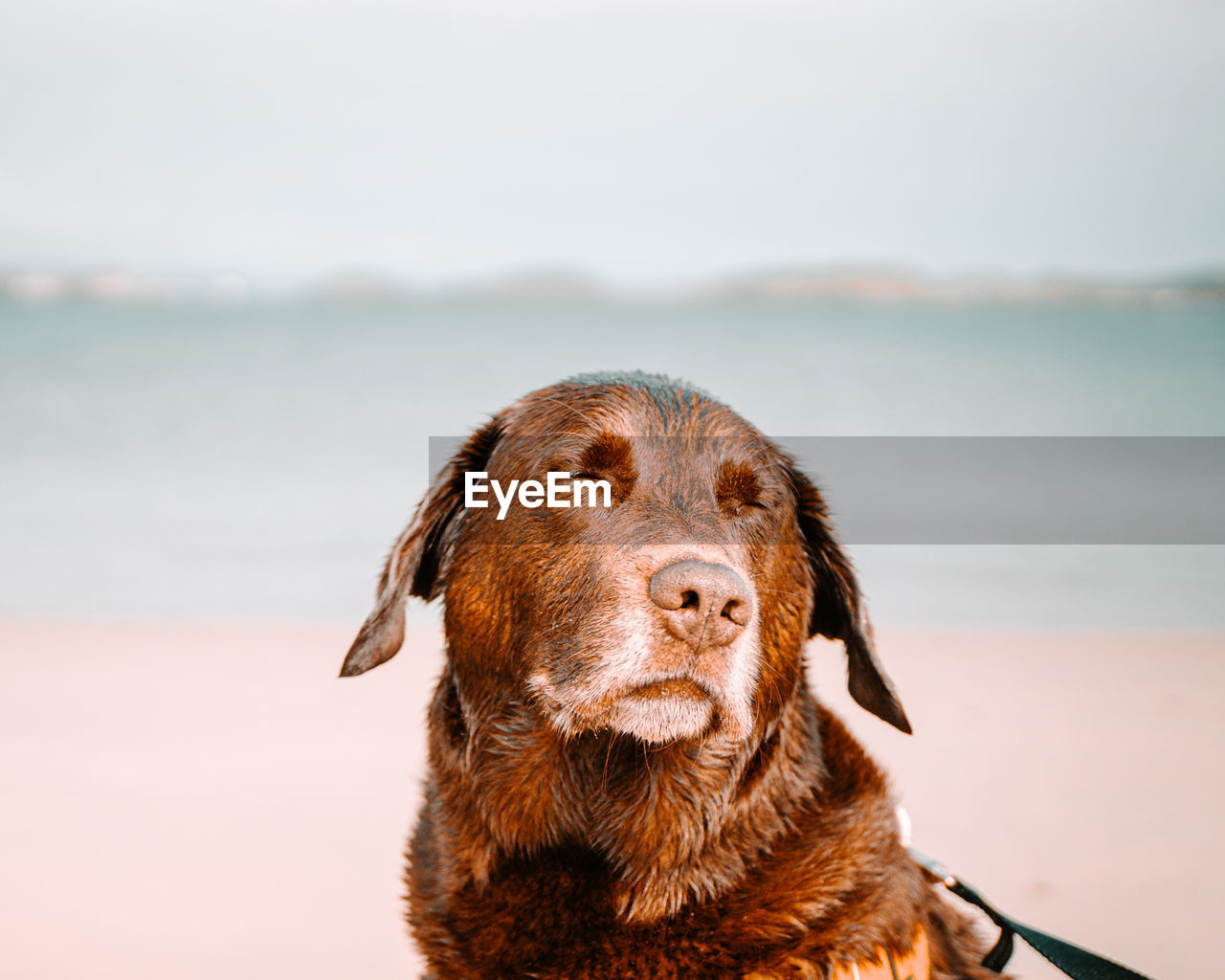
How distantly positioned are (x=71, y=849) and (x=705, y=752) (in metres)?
4.10

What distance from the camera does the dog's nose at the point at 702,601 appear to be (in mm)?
2281

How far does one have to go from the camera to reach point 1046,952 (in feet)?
8.96

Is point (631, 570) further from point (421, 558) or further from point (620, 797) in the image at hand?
point (421, 558)

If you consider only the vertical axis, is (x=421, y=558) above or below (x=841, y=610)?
above

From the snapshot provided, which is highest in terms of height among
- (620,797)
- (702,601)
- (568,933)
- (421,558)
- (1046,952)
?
(421,558)

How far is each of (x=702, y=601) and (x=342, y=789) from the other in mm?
4533

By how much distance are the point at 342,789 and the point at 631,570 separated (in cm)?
435

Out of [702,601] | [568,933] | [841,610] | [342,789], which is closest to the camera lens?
[702,601]

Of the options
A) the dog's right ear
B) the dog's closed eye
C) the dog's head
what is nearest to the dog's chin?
the dog's head

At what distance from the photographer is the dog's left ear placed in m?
2.86

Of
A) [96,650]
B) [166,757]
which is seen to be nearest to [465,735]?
[166,757]

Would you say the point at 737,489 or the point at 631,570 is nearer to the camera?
the point at 631,570

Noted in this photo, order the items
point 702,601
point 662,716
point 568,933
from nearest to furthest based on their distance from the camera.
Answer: point 702,601
point 662,716
point 568,933

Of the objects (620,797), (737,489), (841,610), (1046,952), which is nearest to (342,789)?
(620,797)
